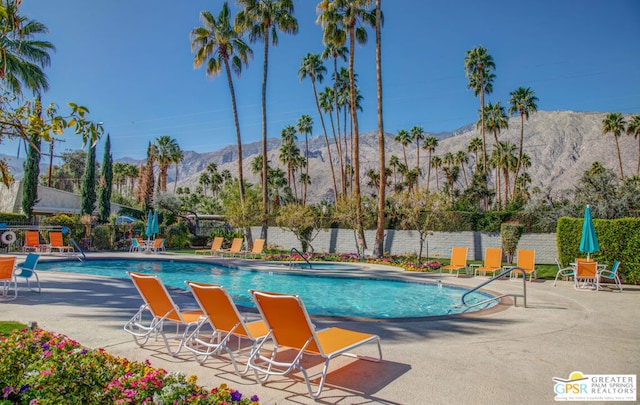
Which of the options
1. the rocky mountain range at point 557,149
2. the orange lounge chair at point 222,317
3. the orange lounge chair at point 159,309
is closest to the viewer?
the orange lounge chair at point 222,317

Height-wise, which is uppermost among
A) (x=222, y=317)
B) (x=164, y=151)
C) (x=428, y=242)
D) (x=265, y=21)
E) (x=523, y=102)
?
(x=265, y=21)

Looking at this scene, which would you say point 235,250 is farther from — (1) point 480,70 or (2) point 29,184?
(1) point 480,70

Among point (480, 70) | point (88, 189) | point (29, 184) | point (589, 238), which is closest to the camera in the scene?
point (589, 238)

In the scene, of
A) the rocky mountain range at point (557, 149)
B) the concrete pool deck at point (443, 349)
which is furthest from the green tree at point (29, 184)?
the rocky mountain range at point (557, 149)

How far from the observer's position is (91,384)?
3.30m

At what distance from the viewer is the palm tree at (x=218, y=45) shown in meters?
26.2

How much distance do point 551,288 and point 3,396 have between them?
11.2 meters

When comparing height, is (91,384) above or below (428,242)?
below

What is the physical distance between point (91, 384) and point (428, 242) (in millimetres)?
21170

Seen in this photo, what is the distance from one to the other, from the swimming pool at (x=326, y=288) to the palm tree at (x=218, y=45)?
9476 mm

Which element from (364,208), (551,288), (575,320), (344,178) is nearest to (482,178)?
(344,178)

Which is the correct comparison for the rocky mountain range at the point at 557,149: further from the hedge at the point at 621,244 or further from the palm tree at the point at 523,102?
the hedge at the point at 621,244

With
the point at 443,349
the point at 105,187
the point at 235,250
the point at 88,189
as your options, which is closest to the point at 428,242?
the point at 235,250

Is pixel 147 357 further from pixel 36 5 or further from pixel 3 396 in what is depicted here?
pixel 36 5
